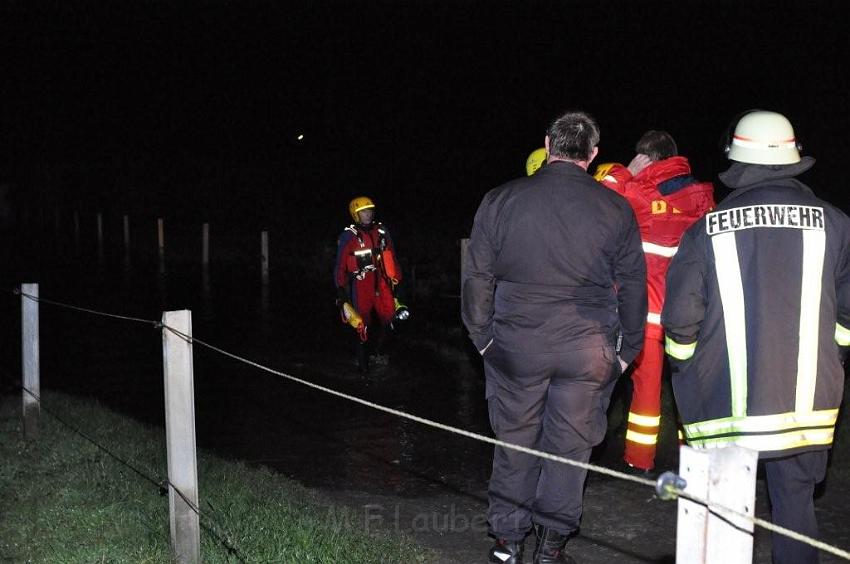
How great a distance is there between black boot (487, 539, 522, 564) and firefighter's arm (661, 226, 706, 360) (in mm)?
1385

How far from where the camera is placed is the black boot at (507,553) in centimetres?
486

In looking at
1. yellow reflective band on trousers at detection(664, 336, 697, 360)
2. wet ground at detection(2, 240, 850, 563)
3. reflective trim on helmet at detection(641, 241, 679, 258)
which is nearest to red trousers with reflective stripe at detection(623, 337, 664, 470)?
wet ground at detection(2, 240, 850, 563)

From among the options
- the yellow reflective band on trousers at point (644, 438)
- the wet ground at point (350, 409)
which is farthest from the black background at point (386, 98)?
the yellow reflective band on trousers at point (644, 438)

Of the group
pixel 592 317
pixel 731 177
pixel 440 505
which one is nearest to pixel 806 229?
pixel 731 177

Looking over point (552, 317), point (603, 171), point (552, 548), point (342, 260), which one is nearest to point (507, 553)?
point (552, 548)

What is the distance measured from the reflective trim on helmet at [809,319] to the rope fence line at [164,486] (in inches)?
103

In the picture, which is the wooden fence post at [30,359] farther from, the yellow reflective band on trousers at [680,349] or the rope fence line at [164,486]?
the yellow reflective band on trousers at [680,349]

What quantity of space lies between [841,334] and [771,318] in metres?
0.40

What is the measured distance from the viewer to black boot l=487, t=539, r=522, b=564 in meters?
4.86

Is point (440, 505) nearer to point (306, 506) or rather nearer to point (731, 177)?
point (306, 506)

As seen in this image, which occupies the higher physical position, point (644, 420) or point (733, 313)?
point (733, 313)

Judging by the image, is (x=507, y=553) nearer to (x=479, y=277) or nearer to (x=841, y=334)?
(x=479, y=277)

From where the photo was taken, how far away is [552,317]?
15.1 feet

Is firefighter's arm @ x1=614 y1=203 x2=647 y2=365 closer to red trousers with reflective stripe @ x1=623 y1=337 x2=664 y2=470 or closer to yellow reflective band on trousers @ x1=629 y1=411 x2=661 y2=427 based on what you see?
red trousers with reflective stripe @ x1=623 y1=337 x2=664 y2=470
